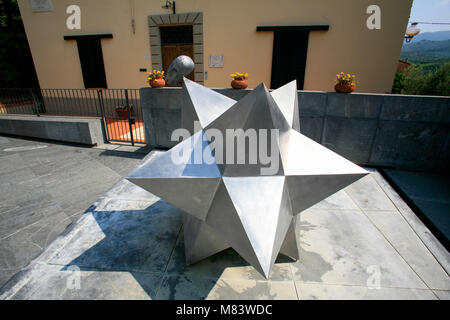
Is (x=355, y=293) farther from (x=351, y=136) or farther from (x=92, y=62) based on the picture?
(x=92, y=62)

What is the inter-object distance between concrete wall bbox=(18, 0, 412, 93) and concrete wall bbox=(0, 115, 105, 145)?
438cm

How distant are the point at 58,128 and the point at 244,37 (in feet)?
26.7

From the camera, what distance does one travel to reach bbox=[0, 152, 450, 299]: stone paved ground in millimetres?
2580

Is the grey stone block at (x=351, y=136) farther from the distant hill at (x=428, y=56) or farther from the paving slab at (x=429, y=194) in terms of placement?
the distant hill at (x=428, y=56)

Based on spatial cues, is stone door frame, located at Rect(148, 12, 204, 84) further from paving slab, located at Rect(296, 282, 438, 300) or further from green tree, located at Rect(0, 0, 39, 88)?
green tree, located at Rect(0, 0, 39, 88)

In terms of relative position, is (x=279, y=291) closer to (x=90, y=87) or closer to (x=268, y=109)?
(x=268, y=109)

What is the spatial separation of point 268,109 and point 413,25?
19110mm

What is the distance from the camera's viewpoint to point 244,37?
962cm

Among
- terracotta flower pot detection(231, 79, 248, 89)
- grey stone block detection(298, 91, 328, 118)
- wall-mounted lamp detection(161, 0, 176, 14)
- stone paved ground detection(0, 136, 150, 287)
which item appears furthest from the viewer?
wall-mounted lamp detection(161, 0, 176, 14)

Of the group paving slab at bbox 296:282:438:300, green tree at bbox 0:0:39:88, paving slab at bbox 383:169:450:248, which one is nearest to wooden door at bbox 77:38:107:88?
green tree at bbox 0:0:39:88

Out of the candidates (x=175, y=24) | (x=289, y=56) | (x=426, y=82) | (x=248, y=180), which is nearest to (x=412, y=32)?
(x=426, y=82)

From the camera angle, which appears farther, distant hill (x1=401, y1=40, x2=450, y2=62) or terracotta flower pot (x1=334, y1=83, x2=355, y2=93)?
distant hill (x1=401, y1=40, x2=450, y2=62)

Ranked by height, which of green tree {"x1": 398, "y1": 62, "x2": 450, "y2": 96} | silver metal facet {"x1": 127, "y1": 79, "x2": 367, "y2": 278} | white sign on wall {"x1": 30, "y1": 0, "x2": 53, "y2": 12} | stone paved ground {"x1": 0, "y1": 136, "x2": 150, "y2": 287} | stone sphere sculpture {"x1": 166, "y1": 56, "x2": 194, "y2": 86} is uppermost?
white sign on wall {"x1": 30, "y1": 0, "x2": 53, "y2": 12}

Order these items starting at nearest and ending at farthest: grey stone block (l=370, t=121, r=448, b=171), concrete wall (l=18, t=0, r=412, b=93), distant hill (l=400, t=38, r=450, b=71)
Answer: grey stone block (l=370, t=121, r=448, b=171), concrete wall (l=18, t=0, r=412, b=93), distant hill (l=400, t=38, r=450, b=71)
